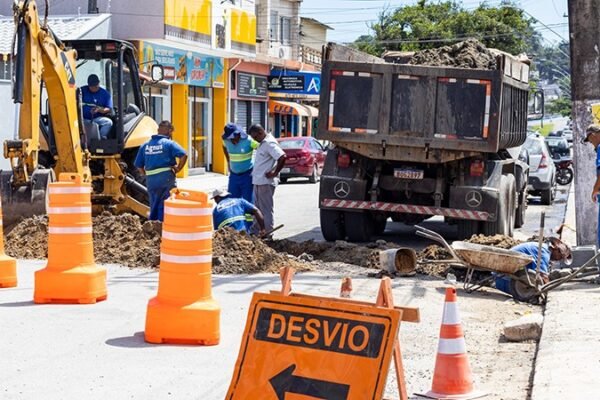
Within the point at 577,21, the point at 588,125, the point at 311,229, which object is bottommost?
the point at 311,229

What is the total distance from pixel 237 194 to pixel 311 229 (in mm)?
2705

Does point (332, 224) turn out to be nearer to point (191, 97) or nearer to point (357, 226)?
point (357, 226)

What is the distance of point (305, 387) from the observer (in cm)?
579

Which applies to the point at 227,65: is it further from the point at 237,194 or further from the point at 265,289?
the point at 265,289

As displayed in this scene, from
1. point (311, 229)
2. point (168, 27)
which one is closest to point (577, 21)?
point (311, 229)

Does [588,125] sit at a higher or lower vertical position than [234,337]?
higher

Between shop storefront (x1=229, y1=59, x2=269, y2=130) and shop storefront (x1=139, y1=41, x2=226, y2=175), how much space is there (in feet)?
4.77

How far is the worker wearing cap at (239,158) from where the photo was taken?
1583 cm

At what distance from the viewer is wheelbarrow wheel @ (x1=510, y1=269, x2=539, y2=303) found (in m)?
10.9

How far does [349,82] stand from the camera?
15.5 meters

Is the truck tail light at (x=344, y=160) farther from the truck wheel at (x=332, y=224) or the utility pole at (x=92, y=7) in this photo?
the utility pole at (x=92, y=7)

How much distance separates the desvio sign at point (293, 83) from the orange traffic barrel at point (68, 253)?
36570 millimetres

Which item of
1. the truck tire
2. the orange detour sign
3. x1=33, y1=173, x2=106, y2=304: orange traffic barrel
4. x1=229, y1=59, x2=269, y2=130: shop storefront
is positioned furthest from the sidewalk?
x1=229, y1=59, x2=269, y2=130: shop storefront

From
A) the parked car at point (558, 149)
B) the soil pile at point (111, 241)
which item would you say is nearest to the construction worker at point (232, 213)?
the soil pile at point (111, 241)
